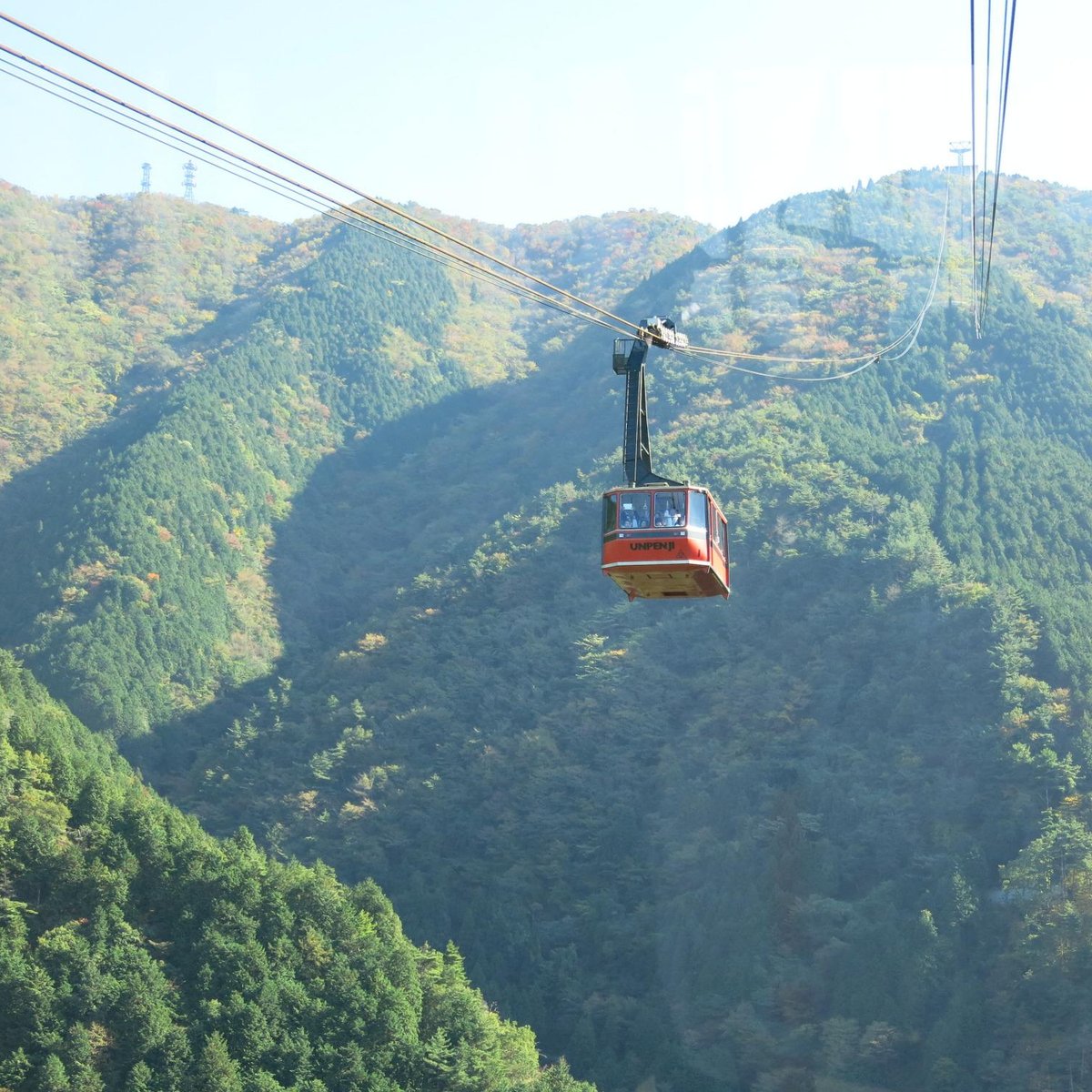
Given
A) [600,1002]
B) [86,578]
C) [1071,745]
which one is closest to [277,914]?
[600,1002]

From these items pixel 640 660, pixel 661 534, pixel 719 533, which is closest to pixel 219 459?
pixel 640 660

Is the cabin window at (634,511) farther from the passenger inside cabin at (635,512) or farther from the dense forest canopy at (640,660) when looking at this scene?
the dense forest canopy at (640,660)

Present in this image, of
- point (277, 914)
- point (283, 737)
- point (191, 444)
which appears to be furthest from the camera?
point (191, 444)

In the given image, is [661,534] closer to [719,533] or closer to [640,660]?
[719,533]

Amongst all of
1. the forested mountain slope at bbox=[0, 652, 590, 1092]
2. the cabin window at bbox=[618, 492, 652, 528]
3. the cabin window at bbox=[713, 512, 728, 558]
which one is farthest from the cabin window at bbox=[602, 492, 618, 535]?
the forested mountain slope at bbox=[0, 652, 590, 1092]

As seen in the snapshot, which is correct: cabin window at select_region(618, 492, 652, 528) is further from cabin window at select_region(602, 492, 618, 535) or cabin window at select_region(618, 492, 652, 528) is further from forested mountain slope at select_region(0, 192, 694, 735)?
forested mountain slope at select_region(0, 192, 694, 735)

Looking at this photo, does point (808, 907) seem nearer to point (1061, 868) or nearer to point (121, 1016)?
point (1061, 868)
